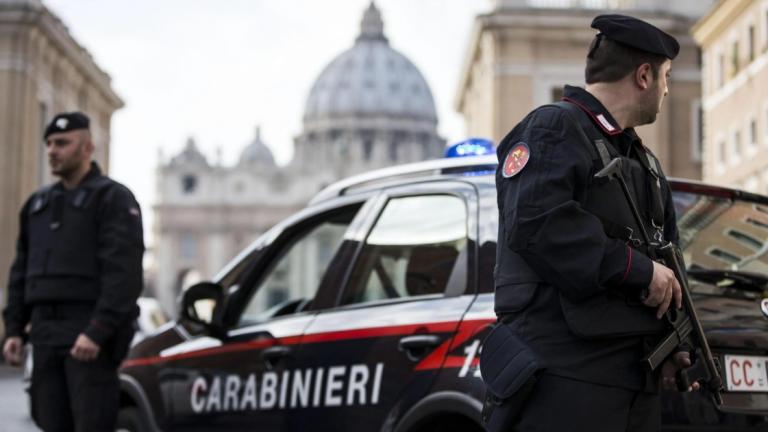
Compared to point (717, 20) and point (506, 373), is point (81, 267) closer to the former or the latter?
point (506, 373)

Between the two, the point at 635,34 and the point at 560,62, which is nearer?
the point at 635,34

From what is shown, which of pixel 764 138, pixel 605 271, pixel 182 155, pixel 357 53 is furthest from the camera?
pixel 357 53

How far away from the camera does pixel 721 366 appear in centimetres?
460

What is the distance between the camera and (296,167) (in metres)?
126

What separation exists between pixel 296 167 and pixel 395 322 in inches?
4770

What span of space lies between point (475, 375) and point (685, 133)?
42.2 meters

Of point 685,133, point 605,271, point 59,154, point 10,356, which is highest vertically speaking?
point 685,133

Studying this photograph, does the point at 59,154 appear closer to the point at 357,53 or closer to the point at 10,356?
the point at 10,356

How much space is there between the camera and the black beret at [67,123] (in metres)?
6.43

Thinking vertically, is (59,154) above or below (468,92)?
below

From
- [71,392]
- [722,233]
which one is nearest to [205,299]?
[71,392]

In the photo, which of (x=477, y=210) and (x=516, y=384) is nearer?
(x=516, y=384)

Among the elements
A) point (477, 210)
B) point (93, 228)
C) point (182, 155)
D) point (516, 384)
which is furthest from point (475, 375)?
point (182, 155)

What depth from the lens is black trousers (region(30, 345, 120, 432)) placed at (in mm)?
6160
